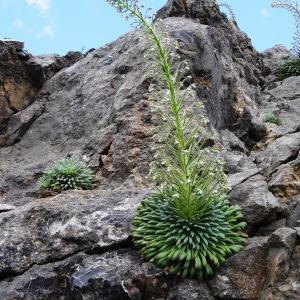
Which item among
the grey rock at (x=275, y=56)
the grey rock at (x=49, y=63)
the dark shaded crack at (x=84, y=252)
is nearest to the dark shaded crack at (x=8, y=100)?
the grey rock at (x=49, y=63)

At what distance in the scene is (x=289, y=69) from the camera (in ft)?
70.8

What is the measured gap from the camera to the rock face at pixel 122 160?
24.4 ft

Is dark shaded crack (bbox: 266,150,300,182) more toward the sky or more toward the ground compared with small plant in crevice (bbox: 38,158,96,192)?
more toward the sky

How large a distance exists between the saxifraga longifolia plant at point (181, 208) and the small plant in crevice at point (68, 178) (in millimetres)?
2858

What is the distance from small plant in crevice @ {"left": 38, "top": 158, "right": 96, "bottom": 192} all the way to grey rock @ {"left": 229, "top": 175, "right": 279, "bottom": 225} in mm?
3549

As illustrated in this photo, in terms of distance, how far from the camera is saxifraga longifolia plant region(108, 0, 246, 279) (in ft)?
24.8

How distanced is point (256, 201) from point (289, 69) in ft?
48.1

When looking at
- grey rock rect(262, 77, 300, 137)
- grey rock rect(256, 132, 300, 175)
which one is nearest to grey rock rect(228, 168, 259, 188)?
grey rock rect(256, 132, 300, 175)

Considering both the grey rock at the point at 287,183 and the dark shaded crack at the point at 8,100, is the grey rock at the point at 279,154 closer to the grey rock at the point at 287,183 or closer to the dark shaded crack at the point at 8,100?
the grey rock at the point at 287,183

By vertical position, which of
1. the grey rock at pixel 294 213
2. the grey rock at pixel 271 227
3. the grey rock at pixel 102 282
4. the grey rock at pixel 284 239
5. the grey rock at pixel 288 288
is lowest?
the grey rock at pixel 102 282

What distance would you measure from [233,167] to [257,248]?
10.6 feet

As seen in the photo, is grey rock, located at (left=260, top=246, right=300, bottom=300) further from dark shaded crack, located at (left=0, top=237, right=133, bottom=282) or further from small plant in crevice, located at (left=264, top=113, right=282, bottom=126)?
small plant in crevice, located at (left=264, top=113, right=282, bottom=126)

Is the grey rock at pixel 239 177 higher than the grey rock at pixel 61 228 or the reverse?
higher

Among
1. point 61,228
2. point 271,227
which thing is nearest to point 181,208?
point 271,227
